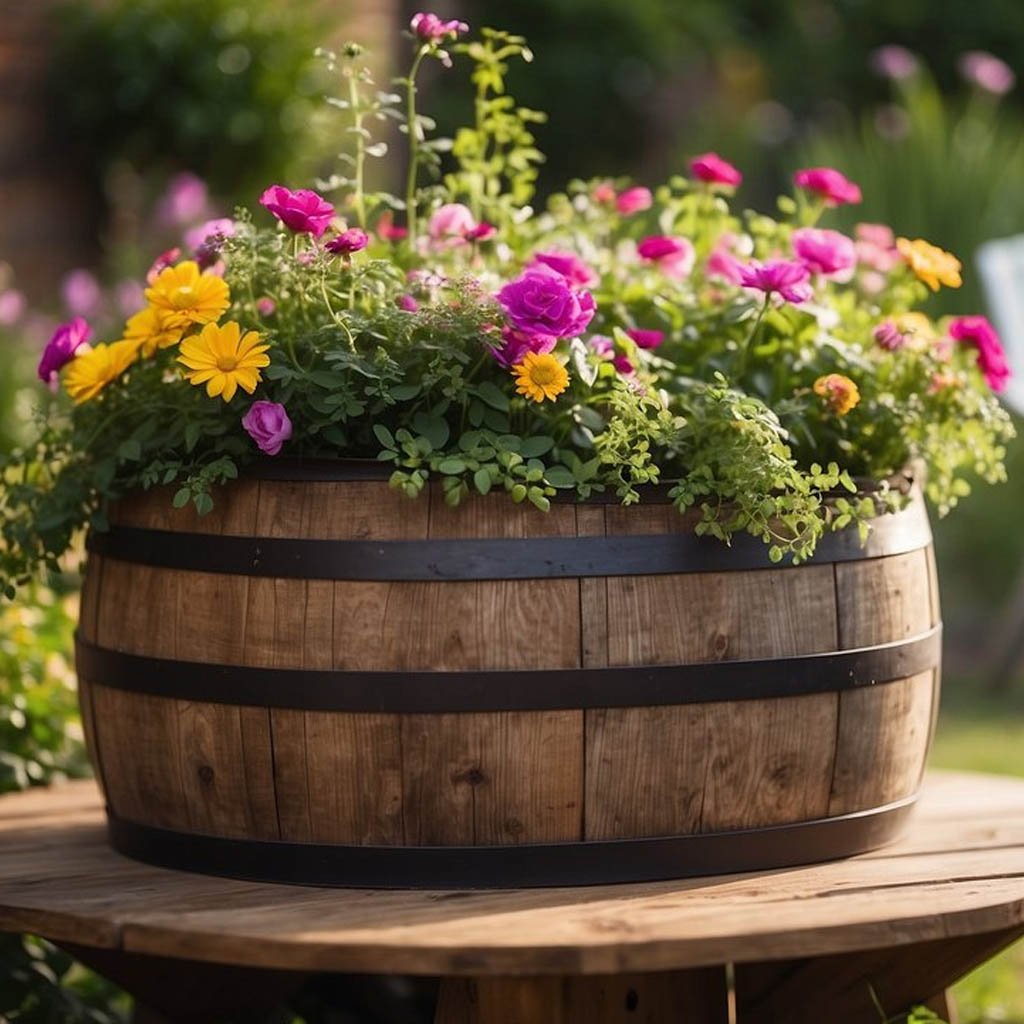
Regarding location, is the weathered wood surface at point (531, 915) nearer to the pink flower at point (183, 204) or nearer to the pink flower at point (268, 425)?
the pink flower at point (268, 425)

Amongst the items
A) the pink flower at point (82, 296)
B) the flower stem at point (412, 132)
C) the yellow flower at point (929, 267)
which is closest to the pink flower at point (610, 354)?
the flower stem at point (412, 132)

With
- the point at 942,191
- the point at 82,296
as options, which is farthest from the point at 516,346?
the point at 942,191

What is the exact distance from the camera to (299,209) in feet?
6.54

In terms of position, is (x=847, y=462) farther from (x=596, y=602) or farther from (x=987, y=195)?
(x=987, y=195)

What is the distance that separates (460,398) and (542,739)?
0.39 meters

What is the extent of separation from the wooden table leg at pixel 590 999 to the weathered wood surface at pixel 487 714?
0.53 ft

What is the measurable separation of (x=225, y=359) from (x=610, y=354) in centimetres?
45

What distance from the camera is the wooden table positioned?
1719 mm

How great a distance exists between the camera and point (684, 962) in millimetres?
1717

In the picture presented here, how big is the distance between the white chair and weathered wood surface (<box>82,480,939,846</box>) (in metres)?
3.11

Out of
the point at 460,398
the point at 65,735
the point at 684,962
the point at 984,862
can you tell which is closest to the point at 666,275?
the point at 460,398

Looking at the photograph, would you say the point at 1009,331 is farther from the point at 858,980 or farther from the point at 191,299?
the point at 191,299

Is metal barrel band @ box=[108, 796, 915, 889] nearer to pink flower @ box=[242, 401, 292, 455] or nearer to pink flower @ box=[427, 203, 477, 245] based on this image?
pink flower @ box=[242, 401, 292, 455]

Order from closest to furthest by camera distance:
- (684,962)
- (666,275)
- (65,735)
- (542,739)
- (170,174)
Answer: (684,962), (542,739), (666,275), (65,735), (170,174)
